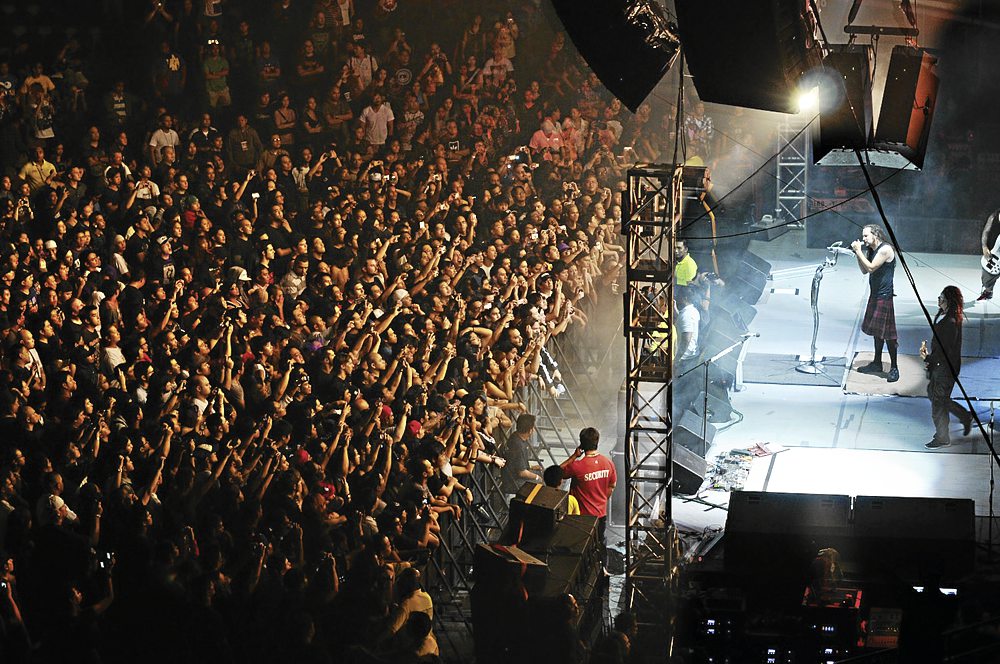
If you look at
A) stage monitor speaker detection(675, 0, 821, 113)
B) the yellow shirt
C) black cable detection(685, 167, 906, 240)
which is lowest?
stage monitor speaker detection(675, 0, 821, 113)

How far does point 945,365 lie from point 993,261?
1.54 meters

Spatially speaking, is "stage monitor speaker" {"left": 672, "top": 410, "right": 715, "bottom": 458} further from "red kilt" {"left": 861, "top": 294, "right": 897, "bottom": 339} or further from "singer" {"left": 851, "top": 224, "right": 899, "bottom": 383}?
"red kilt" {"left": 861, "top": 294, "right": 897, "bottom": 339}

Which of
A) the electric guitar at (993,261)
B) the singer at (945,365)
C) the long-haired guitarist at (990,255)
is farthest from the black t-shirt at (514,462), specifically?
the electric guitar at (993,261)

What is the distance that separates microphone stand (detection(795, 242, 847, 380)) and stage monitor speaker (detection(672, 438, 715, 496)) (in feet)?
7.61

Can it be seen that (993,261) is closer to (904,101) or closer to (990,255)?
(990,255)

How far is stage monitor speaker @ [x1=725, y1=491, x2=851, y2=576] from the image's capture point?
29.6 feet

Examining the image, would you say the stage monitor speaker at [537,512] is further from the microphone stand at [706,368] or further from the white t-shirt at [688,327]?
the white t-shirt at [688,327]

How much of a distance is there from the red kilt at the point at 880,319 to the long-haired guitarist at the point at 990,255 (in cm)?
99

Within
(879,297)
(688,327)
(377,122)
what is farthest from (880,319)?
(377,122)

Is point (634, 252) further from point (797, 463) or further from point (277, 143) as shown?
point (277, 143)

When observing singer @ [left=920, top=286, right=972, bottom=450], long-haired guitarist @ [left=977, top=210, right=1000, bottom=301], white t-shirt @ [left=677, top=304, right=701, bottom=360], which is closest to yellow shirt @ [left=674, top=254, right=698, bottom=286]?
white t-shirt @ [left=677, top=304, right=701, bottom=360]

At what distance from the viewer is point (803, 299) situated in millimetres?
13656

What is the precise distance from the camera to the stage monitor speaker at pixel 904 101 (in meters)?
9.14

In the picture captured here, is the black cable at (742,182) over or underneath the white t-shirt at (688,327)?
over
